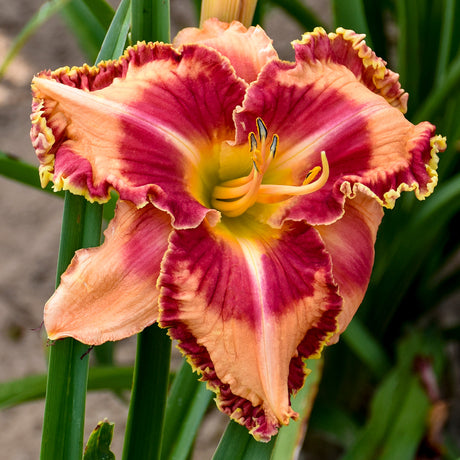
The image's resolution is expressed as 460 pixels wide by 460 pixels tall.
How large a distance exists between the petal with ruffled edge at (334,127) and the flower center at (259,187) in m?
0.02

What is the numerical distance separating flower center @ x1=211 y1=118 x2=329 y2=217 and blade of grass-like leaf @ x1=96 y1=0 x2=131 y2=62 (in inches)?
7.1

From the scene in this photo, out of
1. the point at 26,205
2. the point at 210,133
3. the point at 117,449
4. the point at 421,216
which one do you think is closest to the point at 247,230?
the point at 210,133

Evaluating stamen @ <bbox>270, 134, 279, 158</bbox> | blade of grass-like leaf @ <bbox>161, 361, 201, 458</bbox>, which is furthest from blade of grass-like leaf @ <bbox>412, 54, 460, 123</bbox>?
blade of grass-like leaf @ <bbox>161, 361, 201, 458</bbox>

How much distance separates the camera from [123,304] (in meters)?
0.57

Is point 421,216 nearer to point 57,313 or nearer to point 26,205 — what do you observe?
point 57,313

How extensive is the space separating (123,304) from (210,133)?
0.21 metres

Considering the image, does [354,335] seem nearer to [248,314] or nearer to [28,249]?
[248,314]

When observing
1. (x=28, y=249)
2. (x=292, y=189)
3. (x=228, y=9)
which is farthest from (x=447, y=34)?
(x=28, y=249)

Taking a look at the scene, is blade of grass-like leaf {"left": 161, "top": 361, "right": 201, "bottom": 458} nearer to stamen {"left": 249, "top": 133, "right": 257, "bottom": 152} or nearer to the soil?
stamen {"left": 249, "top": 133, "right": 257, "bottom": 152}

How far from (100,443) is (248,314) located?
0.25 metres

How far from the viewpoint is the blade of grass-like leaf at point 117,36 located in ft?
2.13

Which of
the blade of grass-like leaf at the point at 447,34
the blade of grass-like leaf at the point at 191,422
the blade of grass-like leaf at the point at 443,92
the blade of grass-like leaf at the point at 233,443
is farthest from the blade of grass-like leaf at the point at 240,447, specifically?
the blade of grass-like leaf at the point at 447,34

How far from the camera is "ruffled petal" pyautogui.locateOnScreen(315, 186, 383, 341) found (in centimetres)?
65

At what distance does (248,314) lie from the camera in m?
0.57
